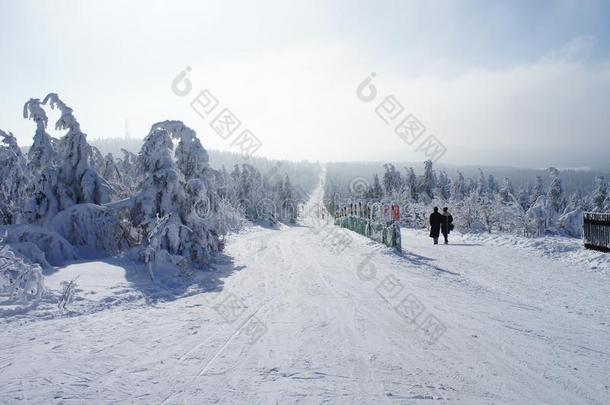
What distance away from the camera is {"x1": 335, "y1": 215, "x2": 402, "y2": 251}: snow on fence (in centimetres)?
1476

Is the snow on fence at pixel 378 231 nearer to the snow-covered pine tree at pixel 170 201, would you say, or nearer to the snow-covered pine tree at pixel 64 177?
the snow-covered pine tree at pixel 170 201

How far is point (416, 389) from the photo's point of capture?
4.18 m

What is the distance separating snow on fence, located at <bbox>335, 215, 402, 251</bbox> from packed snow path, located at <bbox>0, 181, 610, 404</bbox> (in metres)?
5.05

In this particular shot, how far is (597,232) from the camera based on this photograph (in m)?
12.7

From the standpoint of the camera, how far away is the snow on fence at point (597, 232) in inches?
Answer: 487

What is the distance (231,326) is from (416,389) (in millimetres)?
3181

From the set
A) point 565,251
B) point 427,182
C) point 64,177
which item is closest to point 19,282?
point 64,177

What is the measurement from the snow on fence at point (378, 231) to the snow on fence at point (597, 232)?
626 cm

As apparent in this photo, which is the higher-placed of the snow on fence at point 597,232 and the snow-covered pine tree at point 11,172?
the snow-covered pine tree at point 11,172

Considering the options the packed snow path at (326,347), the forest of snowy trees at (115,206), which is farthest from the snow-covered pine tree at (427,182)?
the packed snow path at (326,347)

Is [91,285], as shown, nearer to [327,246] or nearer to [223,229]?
[223,229]

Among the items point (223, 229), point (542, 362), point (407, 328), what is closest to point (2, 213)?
point (223, 229)

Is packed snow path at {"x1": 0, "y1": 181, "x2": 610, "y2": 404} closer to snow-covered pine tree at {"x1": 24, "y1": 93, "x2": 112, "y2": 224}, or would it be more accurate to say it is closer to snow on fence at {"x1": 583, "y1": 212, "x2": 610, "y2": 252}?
snow on fence at {"x1": 583, "y1": 212, "x2": 610, "y2": 252}

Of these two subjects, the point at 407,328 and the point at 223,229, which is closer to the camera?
the point at 407,328
